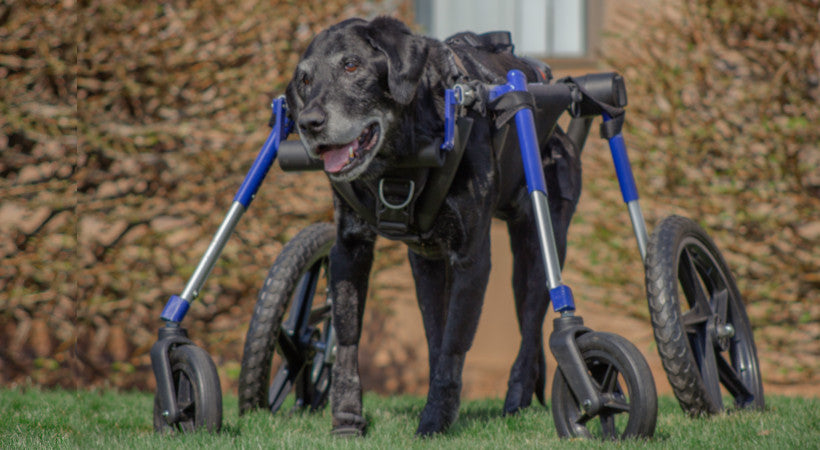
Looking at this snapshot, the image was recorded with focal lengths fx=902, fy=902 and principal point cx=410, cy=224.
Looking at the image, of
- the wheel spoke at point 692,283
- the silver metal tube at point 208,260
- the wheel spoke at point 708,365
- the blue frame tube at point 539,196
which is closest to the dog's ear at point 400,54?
the blue frame tube at point 539,196

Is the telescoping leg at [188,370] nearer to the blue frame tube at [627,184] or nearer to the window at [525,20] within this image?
the blue frame tube at [627,184]

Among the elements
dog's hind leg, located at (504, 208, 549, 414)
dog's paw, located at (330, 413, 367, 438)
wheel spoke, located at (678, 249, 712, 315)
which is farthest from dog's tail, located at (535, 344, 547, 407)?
dog's paw, located at (330, 413, 367, 438)

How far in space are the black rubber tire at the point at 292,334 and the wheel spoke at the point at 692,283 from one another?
4.97 feet

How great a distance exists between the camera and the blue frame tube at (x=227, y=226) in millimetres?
3086

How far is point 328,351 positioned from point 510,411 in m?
0.86

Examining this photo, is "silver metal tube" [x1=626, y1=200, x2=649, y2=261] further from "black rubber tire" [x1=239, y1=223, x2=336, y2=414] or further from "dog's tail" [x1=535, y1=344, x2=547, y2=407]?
"black rubber tire" [x1=239, y1=223, x2=336, y2=414]

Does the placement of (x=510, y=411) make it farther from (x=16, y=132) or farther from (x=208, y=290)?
(x=208, y=290)

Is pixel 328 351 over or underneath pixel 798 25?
underneath

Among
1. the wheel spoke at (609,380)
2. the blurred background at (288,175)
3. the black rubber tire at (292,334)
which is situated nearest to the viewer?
the wheel spoke at (609,380)

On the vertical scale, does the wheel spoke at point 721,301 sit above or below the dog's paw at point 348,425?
above

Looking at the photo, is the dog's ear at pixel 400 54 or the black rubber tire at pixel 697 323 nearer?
the dog's ear at pixel 400 54

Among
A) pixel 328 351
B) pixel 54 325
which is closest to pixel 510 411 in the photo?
pixel 328 351

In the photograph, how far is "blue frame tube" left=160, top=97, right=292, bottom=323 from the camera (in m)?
3.09

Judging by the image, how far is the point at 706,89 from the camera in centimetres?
596
